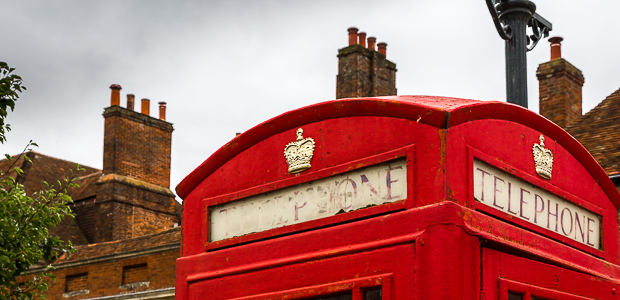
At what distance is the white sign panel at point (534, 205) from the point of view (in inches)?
135

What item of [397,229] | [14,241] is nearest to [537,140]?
[397,229]

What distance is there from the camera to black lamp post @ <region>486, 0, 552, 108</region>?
575 centimetres

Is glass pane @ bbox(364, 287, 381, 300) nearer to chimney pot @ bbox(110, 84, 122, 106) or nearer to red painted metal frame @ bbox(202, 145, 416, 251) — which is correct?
red painted metal frame @ bbox(202, 145, 416, 251)

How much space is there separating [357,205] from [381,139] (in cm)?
32

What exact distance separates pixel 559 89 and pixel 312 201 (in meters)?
14.2

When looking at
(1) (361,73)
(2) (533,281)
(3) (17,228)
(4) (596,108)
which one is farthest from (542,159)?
(1) (361,73)

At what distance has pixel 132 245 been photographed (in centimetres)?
2211

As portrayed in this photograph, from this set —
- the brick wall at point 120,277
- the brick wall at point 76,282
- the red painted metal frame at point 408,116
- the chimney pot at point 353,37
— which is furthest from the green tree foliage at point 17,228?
the chimney pot at point 353,37

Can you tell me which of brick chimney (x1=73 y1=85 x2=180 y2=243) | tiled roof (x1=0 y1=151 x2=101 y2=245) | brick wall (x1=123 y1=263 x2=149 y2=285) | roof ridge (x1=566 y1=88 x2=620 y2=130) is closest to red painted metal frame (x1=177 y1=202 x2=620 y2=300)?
roof ridge (x1=566 y1=88 x2=620 y2=130)

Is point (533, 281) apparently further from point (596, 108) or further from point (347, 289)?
point (596, 108)

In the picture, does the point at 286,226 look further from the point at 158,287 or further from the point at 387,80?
the point at 387,80

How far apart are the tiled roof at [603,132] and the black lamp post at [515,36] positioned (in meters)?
5.22

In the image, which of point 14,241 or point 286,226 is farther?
point 14,241

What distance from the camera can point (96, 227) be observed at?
28031mm
